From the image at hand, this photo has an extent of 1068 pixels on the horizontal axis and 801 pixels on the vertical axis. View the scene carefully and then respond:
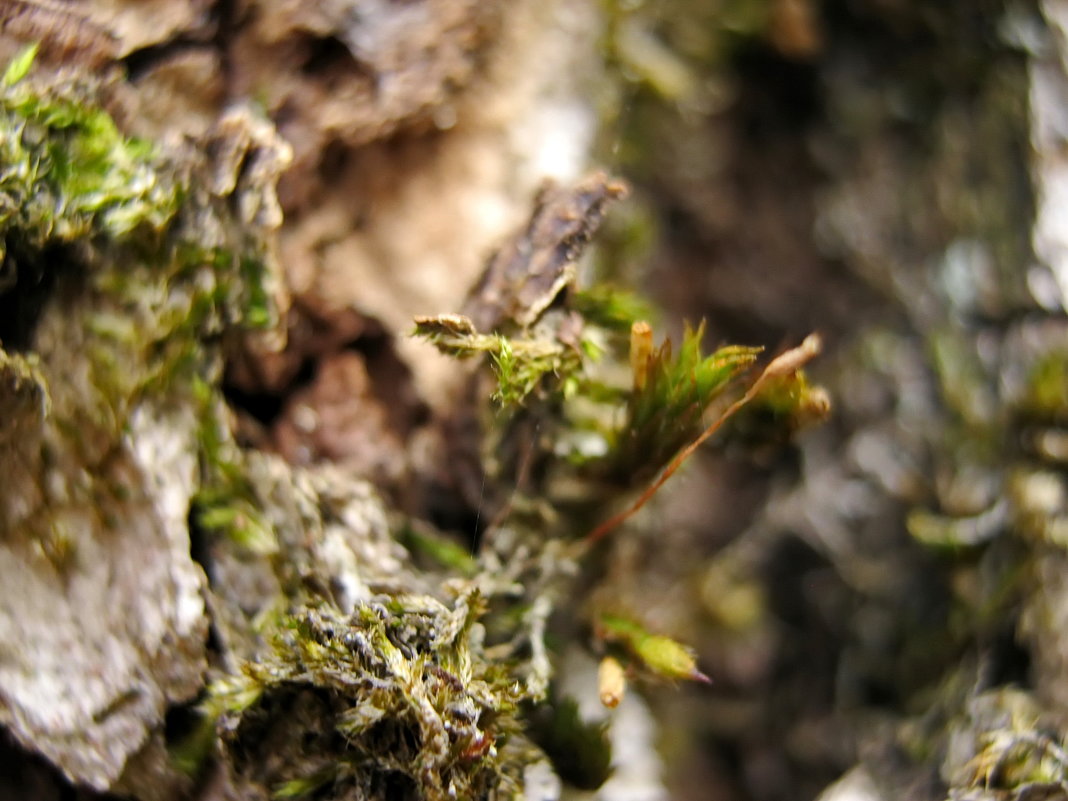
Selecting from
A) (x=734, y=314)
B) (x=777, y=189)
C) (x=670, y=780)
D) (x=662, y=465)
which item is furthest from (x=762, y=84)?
(x=670, y=780)

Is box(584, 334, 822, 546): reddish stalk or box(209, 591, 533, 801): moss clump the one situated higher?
box(584, 334, 822, 546): reddish stalk

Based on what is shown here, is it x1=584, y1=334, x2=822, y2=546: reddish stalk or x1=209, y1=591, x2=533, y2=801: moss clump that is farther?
x1=584, y1=334, x2=822, y2=546: reddish stalk

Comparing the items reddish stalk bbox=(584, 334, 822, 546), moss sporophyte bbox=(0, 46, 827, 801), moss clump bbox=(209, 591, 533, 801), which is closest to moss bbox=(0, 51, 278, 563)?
moss sporophyte bbox=(0, 46, 827, 801)

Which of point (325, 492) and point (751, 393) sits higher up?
point (751, 393)

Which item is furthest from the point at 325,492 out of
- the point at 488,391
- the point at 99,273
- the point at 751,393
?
the point at 751,393

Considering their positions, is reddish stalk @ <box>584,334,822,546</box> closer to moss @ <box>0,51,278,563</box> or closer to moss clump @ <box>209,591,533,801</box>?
moss clump @ <box>209,591,533,801</box>

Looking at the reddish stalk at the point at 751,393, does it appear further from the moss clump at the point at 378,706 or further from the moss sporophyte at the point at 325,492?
the moss clump at the point at 378,706

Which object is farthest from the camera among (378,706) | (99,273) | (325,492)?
(325,492)

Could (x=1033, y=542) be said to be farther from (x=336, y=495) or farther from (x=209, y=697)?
(x=209, y=697)

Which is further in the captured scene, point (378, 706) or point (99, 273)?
point (99, 273)

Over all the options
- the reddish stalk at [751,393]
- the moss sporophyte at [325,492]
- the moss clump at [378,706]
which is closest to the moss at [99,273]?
the moss sporophyte at [325,492]

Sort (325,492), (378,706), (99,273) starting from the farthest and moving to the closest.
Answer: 1. (325,492)
2. (99,273)
3. (378,706)

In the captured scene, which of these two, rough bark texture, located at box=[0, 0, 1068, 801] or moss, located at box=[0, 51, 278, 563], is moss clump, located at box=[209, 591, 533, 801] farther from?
moss, located at box=[0, 51, 278, 563]

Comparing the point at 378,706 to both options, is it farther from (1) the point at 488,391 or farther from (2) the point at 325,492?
(1) the point at 488,391
